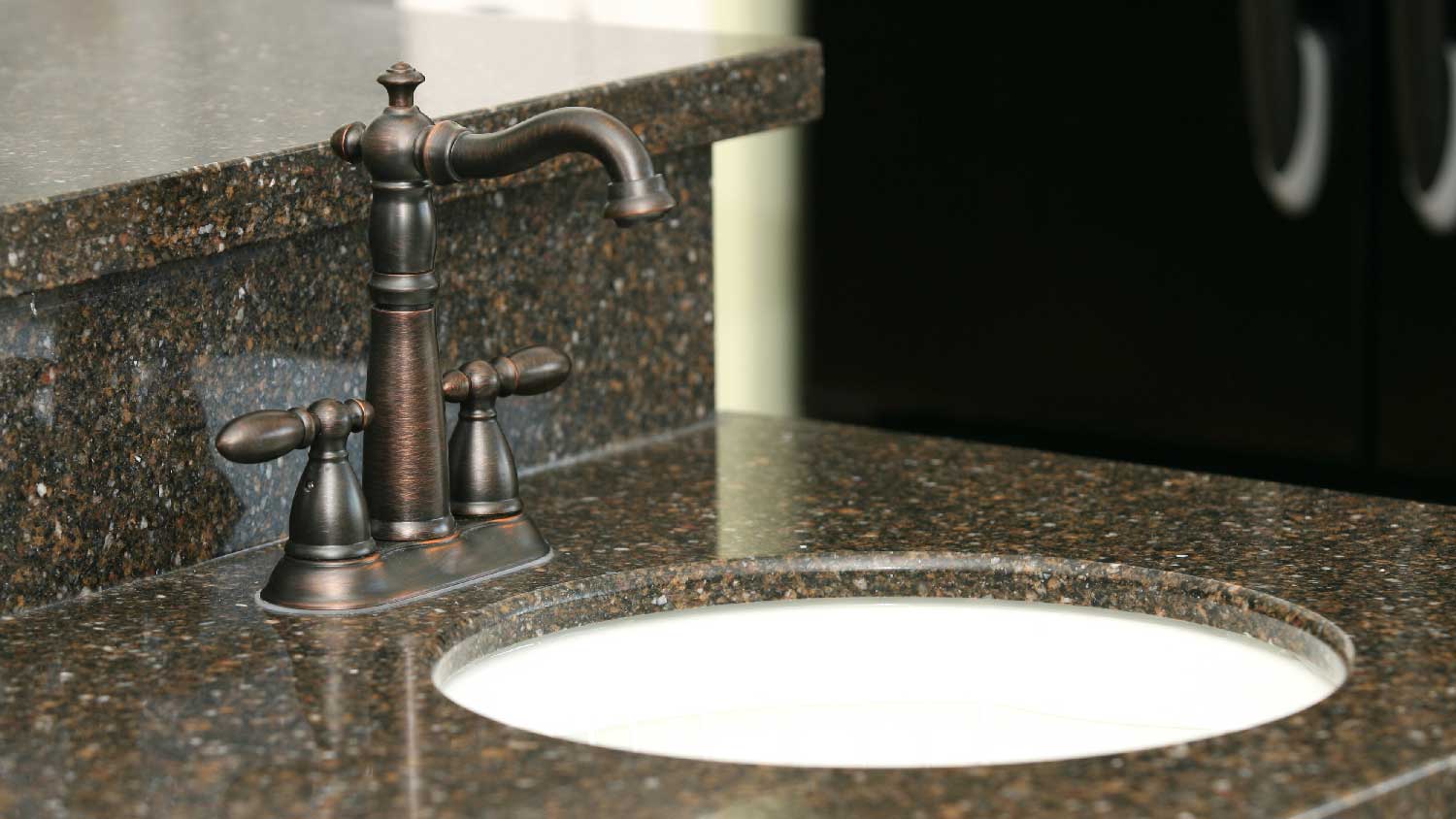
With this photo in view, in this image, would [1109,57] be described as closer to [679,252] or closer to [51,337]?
[679,252]

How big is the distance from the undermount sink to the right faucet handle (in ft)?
0.25

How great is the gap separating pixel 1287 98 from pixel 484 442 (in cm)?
144

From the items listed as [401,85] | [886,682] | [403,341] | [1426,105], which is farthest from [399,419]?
[1426,105]

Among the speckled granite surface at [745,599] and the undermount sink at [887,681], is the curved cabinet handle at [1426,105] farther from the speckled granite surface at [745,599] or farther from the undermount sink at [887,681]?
the undermount sink at [887,681]

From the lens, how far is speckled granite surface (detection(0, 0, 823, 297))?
0.93 meters

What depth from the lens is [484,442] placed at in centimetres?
102

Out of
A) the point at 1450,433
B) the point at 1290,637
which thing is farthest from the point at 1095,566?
the point at 1450,433

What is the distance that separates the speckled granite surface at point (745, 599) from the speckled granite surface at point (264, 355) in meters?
0.02

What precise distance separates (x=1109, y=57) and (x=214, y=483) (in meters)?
1.54

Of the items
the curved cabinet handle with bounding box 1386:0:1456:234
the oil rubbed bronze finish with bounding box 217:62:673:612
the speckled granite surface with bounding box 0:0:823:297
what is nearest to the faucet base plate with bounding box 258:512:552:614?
the oil rubbed bronze finish with bounding box 217:62:673:612

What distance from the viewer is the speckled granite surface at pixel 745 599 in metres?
0.74

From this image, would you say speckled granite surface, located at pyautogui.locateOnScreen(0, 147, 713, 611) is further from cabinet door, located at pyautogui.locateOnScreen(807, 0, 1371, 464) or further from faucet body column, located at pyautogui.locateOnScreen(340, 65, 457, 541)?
cabinet door, located at pyautogui.locateOnScreen(807, 0, 1371, 464)

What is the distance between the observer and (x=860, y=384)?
267cm

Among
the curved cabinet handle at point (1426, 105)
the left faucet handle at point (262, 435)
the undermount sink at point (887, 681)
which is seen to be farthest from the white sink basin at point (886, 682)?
the curved cabinet handle at point (1426, 105)
